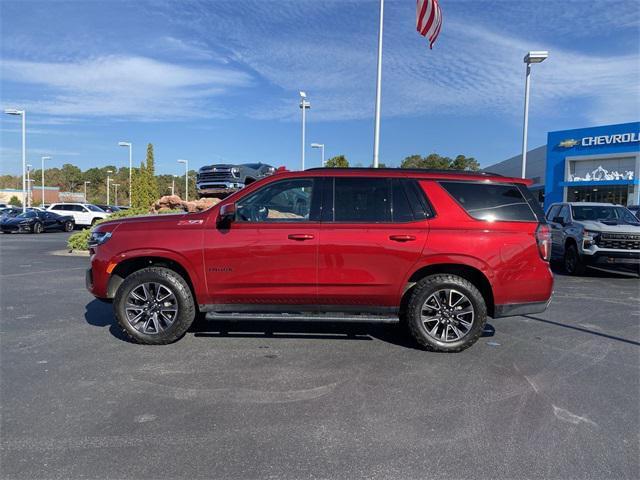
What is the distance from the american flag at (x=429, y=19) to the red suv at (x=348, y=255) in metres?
10.4

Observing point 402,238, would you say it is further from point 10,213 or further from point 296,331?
point 10,213

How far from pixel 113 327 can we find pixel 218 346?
1738 millimetres

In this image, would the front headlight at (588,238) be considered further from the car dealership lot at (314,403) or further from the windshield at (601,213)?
the car dealership lot at (314,403)

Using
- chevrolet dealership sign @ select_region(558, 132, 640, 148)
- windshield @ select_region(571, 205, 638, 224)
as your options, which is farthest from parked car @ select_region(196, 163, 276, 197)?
chevrolet dealership sign @ select_region(558, 132, 640, 148)

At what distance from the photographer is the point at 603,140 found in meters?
32.0

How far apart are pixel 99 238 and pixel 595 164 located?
117 ft

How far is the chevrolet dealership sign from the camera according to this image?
30.4 meters

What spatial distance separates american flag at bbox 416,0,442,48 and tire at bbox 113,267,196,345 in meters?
12.1

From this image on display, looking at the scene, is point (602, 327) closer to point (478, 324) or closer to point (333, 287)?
point (478, 324)

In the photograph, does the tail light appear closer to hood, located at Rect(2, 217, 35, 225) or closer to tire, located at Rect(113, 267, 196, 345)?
tire, located at Rect(113, 267, 196, 345)

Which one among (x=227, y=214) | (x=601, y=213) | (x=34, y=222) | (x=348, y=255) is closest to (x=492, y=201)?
(x=348, y=255)

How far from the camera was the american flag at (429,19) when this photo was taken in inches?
547

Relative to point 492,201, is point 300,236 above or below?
below

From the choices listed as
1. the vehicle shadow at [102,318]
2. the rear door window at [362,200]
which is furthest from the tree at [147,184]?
the rear door window at [362,200]
